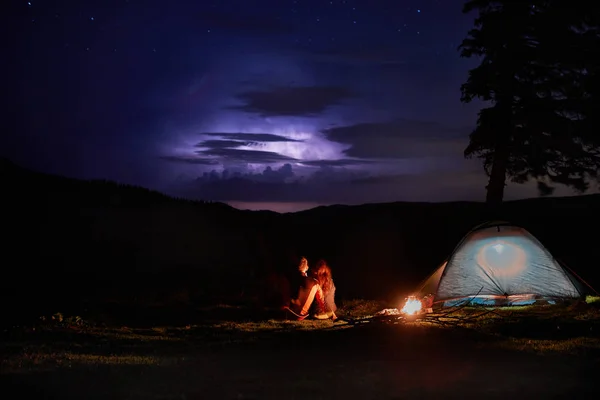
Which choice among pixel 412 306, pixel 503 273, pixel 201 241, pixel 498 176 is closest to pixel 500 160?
pixel 498 176

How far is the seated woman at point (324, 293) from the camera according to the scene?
14.5 meters

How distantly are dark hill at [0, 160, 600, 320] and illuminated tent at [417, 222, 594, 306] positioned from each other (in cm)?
343

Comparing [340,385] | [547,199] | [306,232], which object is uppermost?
[547,199]

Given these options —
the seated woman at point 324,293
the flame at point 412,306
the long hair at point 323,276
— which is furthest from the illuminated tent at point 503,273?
the long hair at point 323,276

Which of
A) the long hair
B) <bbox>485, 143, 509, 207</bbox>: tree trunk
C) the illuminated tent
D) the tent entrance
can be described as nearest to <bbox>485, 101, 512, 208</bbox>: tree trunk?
<bbox>485, 143, 509, 207</bbox>: tree trunk

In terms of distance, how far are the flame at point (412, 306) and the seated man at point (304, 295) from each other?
2.10m

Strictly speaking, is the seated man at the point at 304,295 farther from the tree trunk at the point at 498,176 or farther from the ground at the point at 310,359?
the tree trunk at the point at 498,176

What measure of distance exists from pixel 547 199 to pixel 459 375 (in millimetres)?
34697

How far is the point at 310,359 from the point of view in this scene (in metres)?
9.54

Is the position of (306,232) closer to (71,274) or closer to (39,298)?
(71,274)

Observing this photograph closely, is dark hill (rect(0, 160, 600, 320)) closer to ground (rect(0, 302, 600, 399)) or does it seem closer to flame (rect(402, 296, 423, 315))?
flame (rect(402, 296, 423, 315))

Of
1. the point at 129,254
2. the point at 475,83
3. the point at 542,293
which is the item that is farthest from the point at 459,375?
the point at 129,254

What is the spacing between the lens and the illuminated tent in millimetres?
16047

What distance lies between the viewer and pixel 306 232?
35.4m
